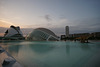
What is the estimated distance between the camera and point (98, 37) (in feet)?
192

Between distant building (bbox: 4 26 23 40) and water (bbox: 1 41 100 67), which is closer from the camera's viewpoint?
water (bbox: 1 41 100 67)

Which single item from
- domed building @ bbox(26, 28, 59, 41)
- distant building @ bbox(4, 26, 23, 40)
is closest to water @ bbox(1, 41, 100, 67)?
domed building @ bbox(26, 28, 59, 41)

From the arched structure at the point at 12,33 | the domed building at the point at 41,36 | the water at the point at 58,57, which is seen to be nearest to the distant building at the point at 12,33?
the arched structure at the point at 12,33

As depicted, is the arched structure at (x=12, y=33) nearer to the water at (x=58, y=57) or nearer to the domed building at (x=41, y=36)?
the domed building at (x=41, y=36)

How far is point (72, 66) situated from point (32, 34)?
49.9 m

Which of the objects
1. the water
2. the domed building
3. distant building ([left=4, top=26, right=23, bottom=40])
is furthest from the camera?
distant building ([left=4, top=26, right=23, bottom=40])

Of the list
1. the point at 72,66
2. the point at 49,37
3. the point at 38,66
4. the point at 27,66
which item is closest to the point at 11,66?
the point at 27,66

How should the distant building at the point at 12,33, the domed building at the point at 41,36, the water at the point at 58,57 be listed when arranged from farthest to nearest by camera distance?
the distant building at the point at 12,33
the domed building at the point at 41,36
the water at the point at 58,57

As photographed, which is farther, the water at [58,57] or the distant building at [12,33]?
the distant building at [12,33]

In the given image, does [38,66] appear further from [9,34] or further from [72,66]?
[9,34]

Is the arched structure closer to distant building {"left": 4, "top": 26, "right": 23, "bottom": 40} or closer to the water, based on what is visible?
distant building {"left": 4, "top": 26, "right": 23, "bottom": 40}

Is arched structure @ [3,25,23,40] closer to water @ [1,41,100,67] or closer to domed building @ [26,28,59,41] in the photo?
domed building @ [26,28,59,41]

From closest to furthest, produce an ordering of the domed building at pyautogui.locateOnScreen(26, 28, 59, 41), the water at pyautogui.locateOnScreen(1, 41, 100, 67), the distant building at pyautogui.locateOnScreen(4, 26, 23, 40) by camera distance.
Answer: the water at pyautogui.locateOnScreen(1, 41, 100, 67) < the domed building at pyautogui.locateOnScreen(26, 28, 59, 41) < the distant building at pyautogui.locateOnScreen(4, 26, 23, 40)

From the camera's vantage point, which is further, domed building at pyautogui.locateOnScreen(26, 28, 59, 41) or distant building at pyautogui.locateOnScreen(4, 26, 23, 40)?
distant building at pyautogui.locateOnScreen(4, 26, 23, 40)
